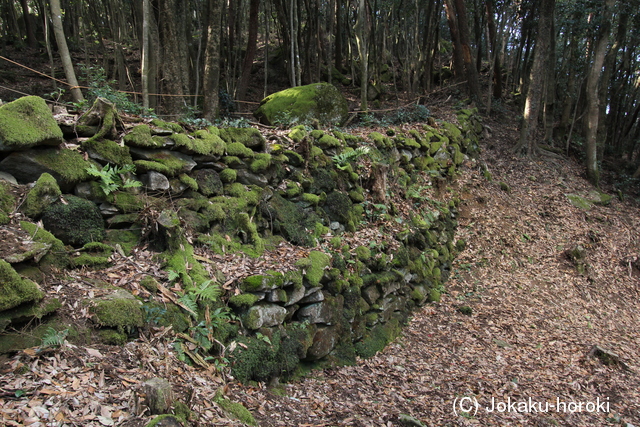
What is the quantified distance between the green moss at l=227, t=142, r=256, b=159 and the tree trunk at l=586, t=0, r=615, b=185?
12.2m

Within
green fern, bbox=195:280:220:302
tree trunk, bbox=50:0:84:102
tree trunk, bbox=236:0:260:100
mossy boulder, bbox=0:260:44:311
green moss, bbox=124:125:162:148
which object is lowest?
green fern, bbox=195:280:220:302

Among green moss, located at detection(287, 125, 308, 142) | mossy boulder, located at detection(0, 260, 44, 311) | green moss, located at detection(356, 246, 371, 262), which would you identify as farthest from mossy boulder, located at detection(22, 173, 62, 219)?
green moss, located at detection(356, 246, 371, 262)

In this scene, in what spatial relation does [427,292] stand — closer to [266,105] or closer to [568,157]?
[266,105]

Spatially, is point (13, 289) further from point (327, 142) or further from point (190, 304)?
point (327, 142)

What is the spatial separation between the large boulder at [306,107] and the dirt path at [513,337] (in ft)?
14.3

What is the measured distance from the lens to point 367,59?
15.9m

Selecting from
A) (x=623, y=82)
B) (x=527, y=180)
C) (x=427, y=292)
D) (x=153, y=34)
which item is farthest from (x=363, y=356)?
(x=623, y=82)

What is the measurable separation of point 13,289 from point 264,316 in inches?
91.4

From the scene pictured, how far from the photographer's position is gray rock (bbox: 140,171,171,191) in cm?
452

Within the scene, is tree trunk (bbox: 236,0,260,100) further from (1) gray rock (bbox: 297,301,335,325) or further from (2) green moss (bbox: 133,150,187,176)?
(1) gray rock (bbox: 297,301,335,325)

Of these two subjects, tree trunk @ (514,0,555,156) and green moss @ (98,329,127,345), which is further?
tree trunk @ (514,0,555,156)

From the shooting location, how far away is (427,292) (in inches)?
296

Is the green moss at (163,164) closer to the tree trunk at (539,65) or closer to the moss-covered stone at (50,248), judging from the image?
the moss-covered stone at (50,248)

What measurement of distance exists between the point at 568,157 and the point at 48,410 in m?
17.1
